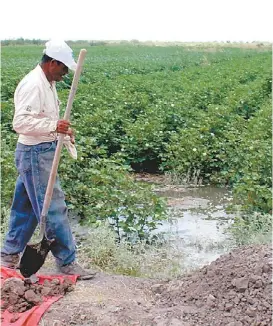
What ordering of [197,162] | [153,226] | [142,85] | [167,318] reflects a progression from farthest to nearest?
[142,85], [197,162], [153,226], [167,318]

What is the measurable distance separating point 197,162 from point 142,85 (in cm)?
816

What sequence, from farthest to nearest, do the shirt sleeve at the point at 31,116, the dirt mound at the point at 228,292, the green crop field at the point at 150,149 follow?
the green crop field at the point at 150,149 → the shirt sleeve at the point at 31,116 → the dirt mound at the point at 228,292

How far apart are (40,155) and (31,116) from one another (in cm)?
33

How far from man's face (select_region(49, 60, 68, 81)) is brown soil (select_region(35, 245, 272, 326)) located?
1.55m

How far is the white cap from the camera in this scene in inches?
183

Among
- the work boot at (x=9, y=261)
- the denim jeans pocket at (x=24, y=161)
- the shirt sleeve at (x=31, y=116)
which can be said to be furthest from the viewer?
the work boot at (x=9, y=261)

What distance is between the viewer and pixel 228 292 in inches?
175

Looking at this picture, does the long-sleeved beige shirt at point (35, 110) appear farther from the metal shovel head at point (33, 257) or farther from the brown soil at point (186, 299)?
the brown soil at point (186, 299)

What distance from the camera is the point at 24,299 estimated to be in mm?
4492

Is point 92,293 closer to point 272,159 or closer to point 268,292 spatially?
point 268,292

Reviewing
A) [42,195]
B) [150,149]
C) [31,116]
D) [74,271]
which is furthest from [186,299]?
[150,149]

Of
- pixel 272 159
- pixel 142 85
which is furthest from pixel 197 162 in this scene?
pixel 142 85

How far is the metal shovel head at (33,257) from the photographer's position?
186 inches

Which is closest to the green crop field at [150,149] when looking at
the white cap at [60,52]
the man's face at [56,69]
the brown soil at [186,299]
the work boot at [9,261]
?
the work boot at [9,261]
